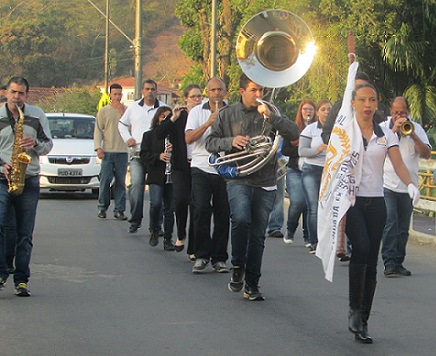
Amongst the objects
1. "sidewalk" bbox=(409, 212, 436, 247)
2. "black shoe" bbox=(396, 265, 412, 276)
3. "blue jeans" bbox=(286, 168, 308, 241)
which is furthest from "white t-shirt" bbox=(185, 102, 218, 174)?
"sidewalk" bbox=(409, 212, 436, 247)

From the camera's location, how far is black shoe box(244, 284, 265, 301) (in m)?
8.69

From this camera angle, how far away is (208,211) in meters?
10.4

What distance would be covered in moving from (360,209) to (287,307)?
1.56 meters

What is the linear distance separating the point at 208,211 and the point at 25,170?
236 centimetres

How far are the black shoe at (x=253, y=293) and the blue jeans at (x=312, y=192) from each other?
3.53 metres

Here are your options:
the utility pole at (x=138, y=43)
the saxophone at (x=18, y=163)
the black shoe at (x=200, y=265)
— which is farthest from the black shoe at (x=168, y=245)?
the utility pole at (x=138, y=43)

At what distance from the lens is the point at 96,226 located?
1467cm

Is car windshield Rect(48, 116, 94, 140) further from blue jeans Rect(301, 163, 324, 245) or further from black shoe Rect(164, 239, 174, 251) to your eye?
blue jeans Rect(301, 163, 324, 245)

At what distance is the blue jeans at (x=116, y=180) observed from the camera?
51.5 feet

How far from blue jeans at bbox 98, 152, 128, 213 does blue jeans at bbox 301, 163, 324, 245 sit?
13.9ft

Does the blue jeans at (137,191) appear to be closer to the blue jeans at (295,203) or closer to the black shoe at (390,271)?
the blue jeans at (295,203)

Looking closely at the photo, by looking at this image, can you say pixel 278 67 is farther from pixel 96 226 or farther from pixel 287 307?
pixel 96 226

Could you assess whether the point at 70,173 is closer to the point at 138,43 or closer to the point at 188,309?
the point at 138,43

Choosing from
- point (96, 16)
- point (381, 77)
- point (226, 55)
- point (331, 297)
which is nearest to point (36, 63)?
point (96, 16)
